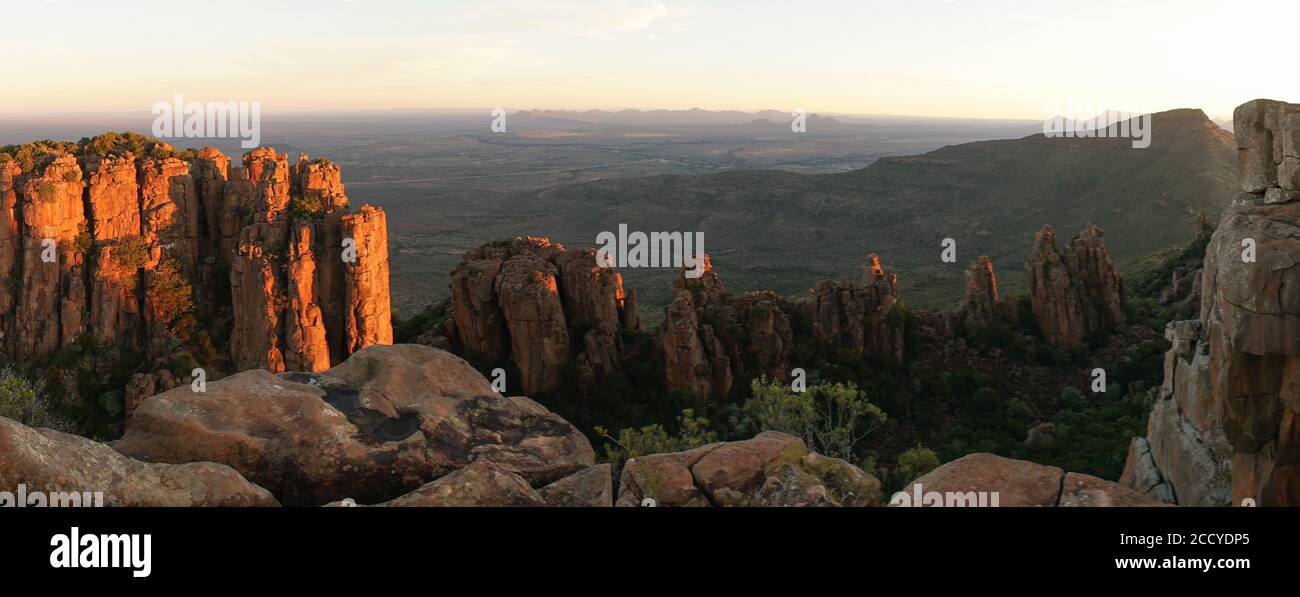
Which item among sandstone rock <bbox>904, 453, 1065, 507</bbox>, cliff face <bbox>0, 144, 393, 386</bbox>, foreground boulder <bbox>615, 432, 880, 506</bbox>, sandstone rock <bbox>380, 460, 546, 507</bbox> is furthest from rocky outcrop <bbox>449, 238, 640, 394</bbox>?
sandstone rock <bbox>380, 460, 546, 507</bbox>

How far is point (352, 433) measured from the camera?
1146 centimetres

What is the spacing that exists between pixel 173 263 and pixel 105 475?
3918cm

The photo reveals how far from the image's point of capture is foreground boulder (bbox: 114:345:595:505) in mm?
10688

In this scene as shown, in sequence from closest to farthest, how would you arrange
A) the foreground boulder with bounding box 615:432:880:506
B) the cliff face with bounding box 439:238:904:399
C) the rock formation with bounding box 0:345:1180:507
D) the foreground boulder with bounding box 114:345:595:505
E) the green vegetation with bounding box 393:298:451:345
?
the rock formation with bounding box 0:345:1180:507
the foreground boulder with bounding box 615:432:880:506
the foreground boulder with bounding box 114:345:595:505
the cliff face with bounding box 439:238:904:399
the green vegetation with bounding box 393:298:451:345

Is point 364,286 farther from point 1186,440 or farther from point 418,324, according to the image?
point 1186,440

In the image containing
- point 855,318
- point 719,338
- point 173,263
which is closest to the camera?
point 173,263

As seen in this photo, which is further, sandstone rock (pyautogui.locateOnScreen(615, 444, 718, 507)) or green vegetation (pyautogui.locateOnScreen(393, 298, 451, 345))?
green vegetation (pyautogui.locateOnScreen(393, 298, 451, 345))

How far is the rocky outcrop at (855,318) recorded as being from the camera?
51062 mm

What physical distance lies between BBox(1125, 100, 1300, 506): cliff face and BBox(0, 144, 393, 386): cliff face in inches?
1438

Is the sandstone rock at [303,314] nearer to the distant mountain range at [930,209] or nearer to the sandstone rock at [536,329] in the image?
the sandstone rock at [536,329]

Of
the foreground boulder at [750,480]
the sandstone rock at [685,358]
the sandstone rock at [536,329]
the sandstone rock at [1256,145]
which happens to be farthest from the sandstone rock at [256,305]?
the sandstone rock at [1256,145]

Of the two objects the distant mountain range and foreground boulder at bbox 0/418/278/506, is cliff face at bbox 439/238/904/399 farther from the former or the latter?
foreground boulder at bbox 0/418/278/506

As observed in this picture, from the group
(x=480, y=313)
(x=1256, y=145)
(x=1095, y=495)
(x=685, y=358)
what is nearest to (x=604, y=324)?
(x=685, y=358)

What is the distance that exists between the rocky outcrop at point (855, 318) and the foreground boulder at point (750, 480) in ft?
132
